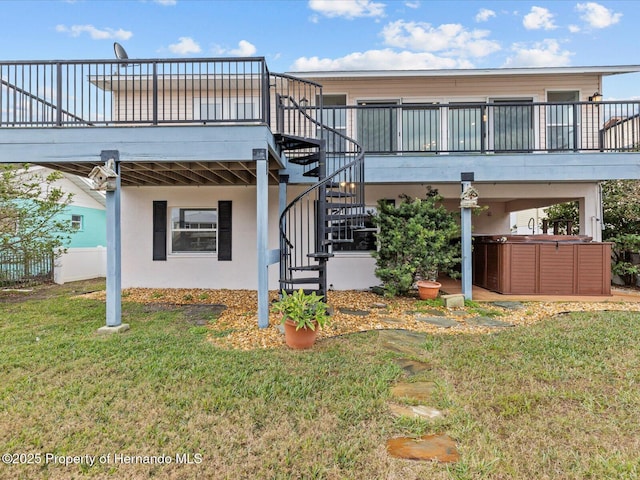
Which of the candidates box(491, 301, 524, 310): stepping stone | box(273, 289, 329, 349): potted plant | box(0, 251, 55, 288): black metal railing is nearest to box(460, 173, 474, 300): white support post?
box(491, 301, 524, 310): stepping stone

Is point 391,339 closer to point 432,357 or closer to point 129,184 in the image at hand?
point 432,357

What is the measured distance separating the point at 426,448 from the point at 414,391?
73 cm

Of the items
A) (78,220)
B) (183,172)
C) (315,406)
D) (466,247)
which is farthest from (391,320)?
(78,220)

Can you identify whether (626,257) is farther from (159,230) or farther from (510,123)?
(159,230)

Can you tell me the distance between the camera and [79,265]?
9.72 meters

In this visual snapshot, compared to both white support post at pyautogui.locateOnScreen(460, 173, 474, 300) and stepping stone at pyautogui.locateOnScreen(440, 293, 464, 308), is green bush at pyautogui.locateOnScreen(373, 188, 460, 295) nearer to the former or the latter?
white support post at pyautogui.locateOnScreen(460, 173, 474, 300)

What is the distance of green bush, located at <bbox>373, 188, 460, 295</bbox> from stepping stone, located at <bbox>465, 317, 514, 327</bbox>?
1405mm

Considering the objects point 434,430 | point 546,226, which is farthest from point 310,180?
point 546,226

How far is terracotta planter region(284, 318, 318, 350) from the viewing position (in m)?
3.76

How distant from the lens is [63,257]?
9180mm

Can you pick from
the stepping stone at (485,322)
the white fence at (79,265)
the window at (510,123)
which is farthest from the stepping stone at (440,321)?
the white fence at (79,265)

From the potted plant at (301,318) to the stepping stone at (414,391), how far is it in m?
1.13

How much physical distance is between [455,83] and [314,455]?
29.1 ft

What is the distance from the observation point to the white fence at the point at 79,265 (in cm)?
911
